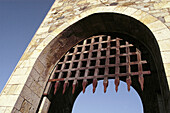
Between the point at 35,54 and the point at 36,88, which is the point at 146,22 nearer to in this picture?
the point at 35,54

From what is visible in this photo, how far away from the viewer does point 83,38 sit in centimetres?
335

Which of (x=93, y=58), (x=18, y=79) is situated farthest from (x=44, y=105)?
(x=93, y=58)

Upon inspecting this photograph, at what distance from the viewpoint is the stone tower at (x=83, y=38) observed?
2.16 metres

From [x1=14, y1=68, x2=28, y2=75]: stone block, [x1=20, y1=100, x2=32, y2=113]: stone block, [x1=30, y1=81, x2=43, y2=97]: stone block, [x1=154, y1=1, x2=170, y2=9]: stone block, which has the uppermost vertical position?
[x1=154, y1=1, x2=170, y2=9]: stone block

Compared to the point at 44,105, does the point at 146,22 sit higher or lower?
higher

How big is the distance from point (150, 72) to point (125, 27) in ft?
3.49

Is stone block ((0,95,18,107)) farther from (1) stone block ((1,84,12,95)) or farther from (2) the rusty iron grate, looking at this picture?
(2) the rusty iron grate

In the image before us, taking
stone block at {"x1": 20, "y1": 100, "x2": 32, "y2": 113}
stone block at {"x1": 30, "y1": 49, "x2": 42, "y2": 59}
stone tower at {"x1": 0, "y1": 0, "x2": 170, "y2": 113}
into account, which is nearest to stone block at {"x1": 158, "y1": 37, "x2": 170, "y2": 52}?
stone tower at {"x1": 0, "y1": 0, "x2": 170, "y2": 113}

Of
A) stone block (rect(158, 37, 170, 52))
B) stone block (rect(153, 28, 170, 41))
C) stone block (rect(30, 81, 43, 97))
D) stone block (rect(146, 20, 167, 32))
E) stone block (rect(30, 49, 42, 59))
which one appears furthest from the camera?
stone block (rect(30, 49, 42, 59))

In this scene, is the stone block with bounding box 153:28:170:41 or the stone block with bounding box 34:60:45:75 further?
the stone block with bounding box 34:60:45:75

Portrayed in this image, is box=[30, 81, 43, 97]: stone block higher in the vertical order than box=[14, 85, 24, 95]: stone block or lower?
higher

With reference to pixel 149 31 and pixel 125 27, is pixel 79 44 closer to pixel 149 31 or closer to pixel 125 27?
pixel 125 27

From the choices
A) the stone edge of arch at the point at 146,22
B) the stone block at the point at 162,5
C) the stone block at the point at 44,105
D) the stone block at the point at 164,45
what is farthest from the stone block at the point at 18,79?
the stone block at the point at 162,5

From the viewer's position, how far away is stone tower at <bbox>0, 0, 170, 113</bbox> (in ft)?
7.09
